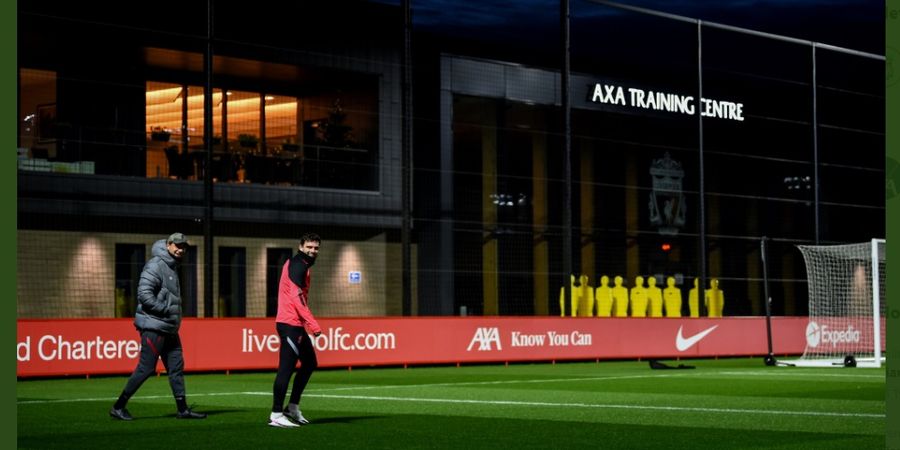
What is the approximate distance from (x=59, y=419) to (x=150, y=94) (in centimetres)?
2097

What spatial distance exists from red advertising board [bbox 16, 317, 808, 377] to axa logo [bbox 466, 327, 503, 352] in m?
0.02

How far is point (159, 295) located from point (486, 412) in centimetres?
390

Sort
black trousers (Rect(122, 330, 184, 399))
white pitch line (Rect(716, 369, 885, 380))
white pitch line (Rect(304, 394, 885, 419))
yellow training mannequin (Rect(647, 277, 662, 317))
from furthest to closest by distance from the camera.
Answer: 1. yellow training mannequin (Rect(647, 277, 662, 317))
2. white pitch line (Rect(716, 369, 885, 380))
3. white pitch line (Rect(304, 394, 885, 419))
4. black trousers (Rect(122, 330, 184, 399))

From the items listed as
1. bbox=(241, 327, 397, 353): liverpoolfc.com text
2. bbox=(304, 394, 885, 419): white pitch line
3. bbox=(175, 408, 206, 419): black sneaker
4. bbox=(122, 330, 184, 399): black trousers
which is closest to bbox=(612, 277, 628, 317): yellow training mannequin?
bbox=(241, 327, 397, 353): liverpoolfc.com text

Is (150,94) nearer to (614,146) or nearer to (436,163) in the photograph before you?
(436,163)

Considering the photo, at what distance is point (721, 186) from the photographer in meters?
47.2

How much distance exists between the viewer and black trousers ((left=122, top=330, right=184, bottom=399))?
1527 centimetres

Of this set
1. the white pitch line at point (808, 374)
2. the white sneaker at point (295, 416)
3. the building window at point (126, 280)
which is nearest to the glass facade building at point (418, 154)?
the building window at point (126, 280)

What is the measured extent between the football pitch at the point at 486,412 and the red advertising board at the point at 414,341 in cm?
68

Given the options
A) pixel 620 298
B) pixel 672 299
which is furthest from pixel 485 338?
→ pixel 672 299

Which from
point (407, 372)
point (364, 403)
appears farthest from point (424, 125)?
point (364, 403)

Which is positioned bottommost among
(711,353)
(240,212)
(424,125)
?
(711,353)

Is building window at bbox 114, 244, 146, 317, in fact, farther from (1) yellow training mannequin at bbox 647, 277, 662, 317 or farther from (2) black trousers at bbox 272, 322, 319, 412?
(2) black trousers at bbox 272, 322, 319, 412

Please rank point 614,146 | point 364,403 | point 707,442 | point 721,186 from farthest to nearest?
point 721,186 → point 614,146 → point 364,403 → point 707,442
